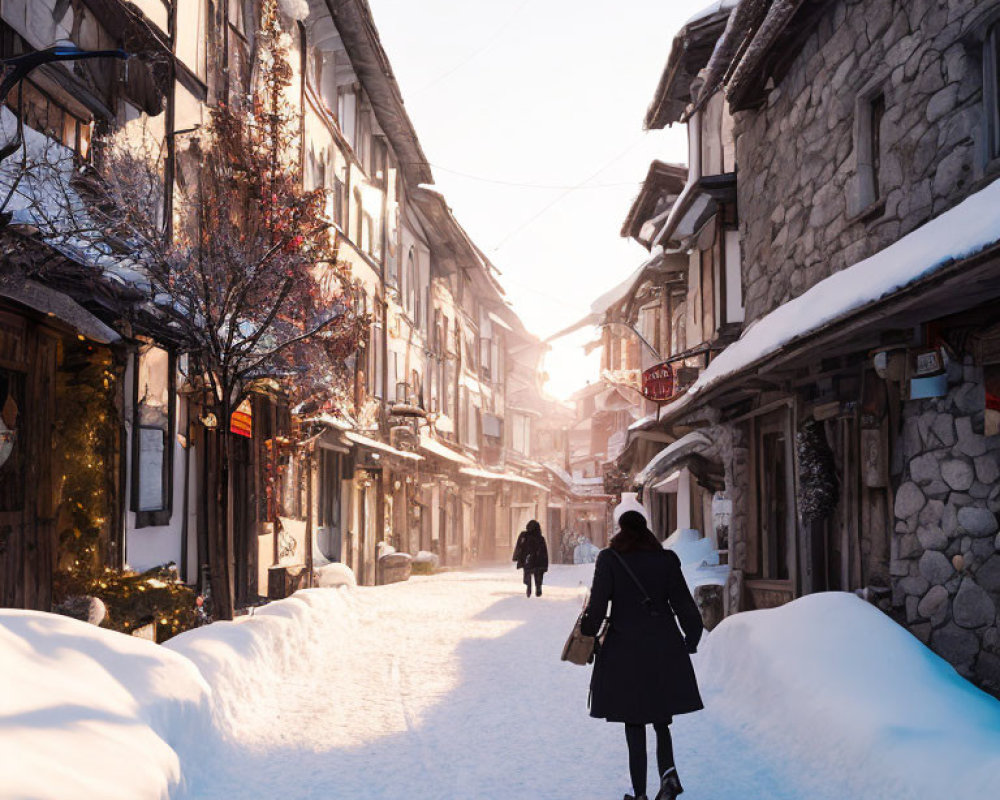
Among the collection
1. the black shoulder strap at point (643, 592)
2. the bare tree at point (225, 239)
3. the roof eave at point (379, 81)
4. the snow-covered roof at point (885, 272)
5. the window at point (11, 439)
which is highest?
the roof eave at point (379, 81)

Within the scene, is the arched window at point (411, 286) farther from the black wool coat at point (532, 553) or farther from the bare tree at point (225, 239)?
the bare tree at point (225, 239)

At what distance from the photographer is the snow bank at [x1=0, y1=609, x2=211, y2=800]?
4.11m

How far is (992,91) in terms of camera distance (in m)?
7.11

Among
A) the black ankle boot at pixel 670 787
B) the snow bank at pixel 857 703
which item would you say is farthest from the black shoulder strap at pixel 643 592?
the snow bank at pixel 857 703

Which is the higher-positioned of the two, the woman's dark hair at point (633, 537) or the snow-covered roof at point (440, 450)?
the snow-covered roof at point (440, 450)

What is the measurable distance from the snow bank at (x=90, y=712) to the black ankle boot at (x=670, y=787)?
2613 mm

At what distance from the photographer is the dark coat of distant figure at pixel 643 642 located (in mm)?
5727

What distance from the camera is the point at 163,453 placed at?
11945 millimetres

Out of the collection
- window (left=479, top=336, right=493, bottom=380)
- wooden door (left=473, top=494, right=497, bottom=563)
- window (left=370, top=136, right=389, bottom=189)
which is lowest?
wooden door (left=473, top=494, right=497, bottom=563)

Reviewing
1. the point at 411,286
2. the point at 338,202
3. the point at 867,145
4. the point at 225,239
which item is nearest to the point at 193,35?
the point at 225,239

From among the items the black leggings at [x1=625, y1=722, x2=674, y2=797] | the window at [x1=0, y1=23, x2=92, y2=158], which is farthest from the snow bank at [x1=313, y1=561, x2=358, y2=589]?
the black leggings at [x1=625, y1=722, x2=674, y2=797]

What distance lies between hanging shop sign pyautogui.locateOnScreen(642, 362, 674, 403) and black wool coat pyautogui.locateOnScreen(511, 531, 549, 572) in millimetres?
3411

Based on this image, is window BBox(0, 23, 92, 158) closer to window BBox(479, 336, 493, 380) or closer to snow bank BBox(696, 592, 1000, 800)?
snow bank BBox(696, 592, 1000, 800)

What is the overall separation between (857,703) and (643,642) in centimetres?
148
